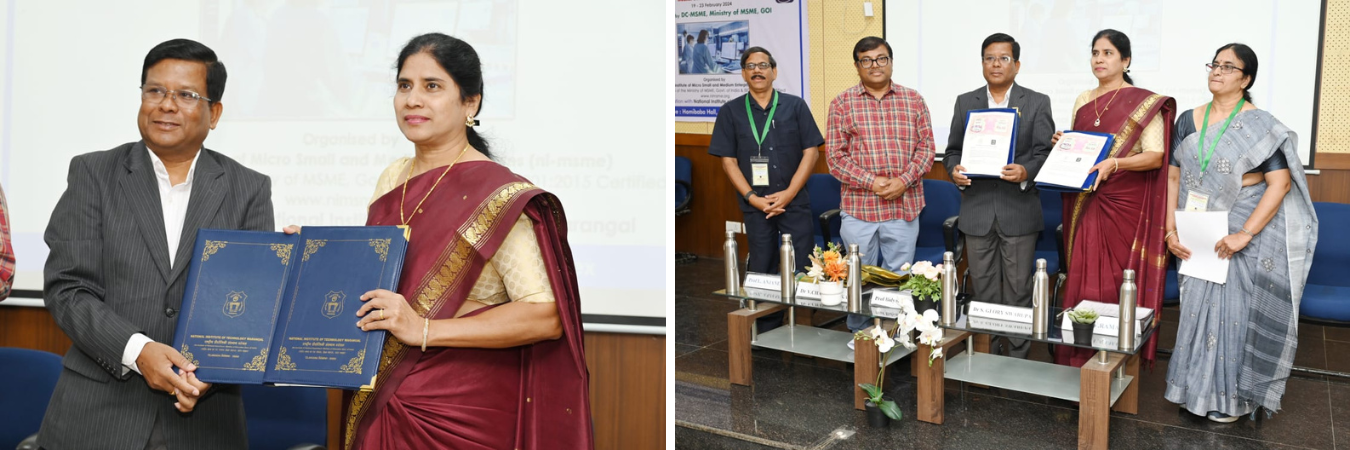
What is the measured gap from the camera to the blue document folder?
1.55m

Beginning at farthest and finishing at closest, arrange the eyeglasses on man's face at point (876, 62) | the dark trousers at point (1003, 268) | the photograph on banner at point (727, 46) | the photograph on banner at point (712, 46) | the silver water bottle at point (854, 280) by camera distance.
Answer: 1. the photograph on banner at point (712, 46)
2. the photograph on banner at point (727, 46)
3. the eyeglasses on man's face at point (876, 62)
4. the dark trousers at point (1003, 268)
5. the silver water bottle at point (854, 280)

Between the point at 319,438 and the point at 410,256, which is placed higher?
the point at 410,256

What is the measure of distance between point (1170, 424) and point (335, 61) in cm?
315

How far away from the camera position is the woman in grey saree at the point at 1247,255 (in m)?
3.35

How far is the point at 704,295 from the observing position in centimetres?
588

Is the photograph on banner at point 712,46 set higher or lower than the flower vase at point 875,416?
higher

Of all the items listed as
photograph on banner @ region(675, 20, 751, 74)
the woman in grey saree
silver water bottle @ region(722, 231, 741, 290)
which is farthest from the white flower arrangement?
photograph on banner @ region(675, 20, 751, 74)

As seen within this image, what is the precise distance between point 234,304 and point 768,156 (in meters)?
3.21

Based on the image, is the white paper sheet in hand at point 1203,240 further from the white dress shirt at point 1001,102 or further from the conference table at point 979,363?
the white dress shirt at point 1001,102

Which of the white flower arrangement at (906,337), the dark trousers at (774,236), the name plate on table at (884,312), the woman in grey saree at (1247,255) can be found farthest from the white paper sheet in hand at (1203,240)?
the dark trousers at (774,236)

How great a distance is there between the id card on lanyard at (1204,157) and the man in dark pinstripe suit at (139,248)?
3.31m

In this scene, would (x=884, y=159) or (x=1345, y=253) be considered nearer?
(x=1345, y=253)

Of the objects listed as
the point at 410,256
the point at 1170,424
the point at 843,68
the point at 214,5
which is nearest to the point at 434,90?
the point at 410,256

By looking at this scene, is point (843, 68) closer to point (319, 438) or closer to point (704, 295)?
point (704, 295)
